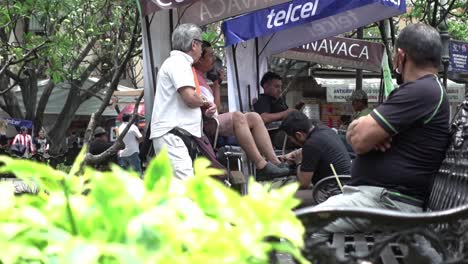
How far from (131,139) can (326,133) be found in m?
10.3

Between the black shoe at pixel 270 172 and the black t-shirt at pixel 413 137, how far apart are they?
3.11 meters

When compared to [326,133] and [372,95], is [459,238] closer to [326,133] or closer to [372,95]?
[326,133]

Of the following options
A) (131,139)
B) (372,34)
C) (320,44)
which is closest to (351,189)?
(320,44)

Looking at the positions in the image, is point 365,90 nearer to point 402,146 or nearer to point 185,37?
point 185,37

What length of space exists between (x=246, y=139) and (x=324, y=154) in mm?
918

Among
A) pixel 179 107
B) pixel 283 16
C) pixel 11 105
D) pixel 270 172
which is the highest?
pixel 283 16

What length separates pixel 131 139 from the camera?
15969mm

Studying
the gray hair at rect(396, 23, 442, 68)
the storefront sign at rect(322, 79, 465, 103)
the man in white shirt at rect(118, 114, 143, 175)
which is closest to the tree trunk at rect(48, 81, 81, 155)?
the man in white shirt at rect(118, 114, 143, 175)

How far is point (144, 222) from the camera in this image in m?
1.10

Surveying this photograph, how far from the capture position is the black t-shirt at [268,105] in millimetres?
8531

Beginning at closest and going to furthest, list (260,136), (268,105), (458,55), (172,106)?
1. (172,106)
2. (260,136)
3. (268,105)
4. (458,55)

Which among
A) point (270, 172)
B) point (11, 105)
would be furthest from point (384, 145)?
point (11, 105)

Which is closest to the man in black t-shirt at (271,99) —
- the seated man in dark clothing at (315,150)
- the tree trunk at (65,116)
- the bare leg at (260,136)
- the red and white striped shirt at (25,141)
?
the bare leg at (260,136)

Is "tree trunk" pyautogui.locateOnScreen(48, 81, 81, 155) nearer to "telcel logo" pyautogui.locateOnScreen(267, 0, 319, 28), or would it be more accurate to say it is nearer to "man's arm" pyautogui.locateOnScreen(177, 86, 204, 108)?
"telcel logo" pyautogui.locateOnScreen(267, 0, 319, 28)
